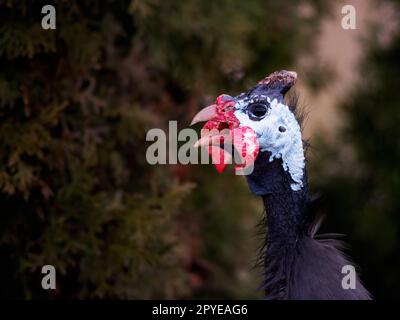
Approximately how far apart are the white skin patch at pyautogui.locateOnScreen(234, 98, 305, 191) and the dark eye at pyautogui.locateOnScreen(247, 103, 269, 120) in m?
0.02

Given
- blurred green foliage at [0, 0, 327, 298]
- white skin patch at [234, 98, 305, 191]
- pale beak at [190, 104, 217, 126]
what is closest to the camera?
white skin patch at [234, 98, 305, 191]

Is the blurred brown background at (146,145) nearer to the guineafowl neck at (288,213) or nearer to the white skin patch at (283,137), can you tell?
the guineafowl neck at (288,213)

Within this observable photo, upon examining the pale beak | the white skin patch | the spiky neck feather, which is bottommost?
the spiky neck feather

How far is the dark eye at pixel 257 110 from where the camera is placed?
10.8 feet

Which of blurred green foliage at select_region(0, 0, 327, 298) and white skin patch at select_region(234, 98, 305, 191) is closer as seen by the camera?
white skin patch at select_region(234, 98, 305, 191)

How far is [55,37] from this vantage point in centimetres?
423

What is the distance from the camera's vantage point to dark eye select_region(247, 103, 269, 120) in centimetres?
328

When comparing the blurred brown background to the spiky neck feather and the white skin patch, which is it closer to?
the spiky neck feather

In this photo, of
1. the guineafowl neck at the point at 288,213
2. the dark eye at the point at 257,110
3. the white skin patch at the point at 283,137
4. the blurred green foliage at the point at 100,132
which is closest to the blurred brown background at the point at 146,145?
the blurred green foliage at the point at 100,132

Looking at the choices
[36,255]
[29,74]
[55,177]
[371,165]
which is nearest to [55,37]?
[29,74]

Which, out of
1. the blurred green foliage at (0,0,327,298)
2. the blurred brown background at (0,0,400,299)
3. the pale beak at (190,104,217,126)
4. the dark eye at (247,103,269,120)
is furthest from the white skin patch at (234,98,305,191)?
the blurred green foliage at (0,0,327,298)

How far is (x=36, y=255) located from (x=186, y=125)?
1.63 metres

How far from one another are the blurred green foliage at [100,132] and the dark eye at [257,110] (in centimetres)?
125
